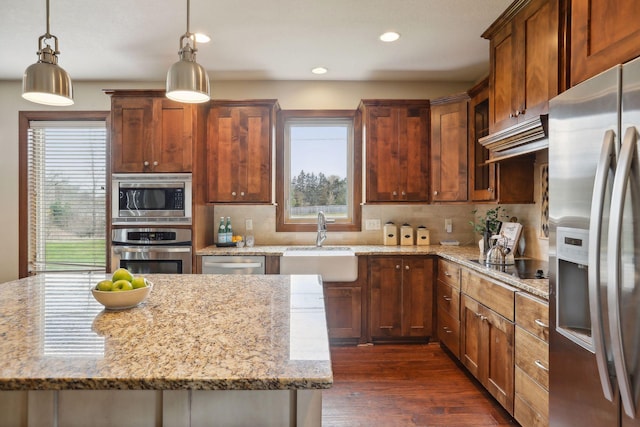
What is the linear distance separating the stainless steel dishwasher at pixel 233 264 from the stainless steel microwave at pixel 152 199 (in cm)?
42

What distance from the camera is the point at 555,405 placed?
4.97 ft

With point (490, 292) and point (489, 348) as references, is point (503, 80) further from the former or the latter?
point (489, 348)

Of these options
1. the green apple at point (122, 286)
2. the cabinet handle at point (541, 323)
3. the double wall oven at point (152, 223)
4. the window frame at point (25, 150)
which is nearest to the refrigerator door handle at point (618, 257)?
the cabinet handle at point (541, 323)

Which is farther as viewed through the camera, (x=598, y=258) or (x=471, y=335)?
(x=471, y=335)

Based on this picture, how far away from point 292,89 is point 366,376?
2931 millimetres

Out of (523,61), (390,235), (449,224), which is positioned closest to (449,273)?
(390,235)

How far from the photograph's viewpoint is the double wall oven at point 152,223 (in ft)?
10.8

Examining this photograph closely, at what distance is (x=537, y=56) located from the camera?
81.4 inches

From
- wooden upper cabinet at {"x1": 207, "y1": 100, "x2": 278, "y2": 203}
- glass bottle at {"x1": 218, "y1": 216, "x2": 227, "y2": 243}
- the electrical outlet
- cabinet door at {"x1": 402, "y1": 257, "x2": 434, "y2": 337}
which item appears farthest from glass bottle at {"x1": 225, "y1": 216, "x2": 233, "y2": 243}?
cabinet door at {"x1": 402, "y1": 257, "x2": 434, "y2": 337}

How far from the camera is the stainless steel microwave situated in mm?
3293

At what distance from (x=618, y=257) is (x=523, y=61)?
158cm

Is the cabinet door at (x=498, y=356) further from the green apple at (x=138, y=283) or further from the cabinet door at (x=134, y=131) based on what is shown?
the cabinet door at (x=134, y=131)

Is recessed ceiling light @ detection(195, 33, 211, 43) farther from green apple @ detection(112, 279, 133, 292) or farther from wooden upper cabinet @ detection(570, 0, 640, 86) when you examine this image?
wooden upper cabinet @ detection(570, 0, 640, 86)

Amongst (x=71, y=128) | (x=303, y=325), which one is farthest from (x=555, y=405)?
(x=71, y=128)
